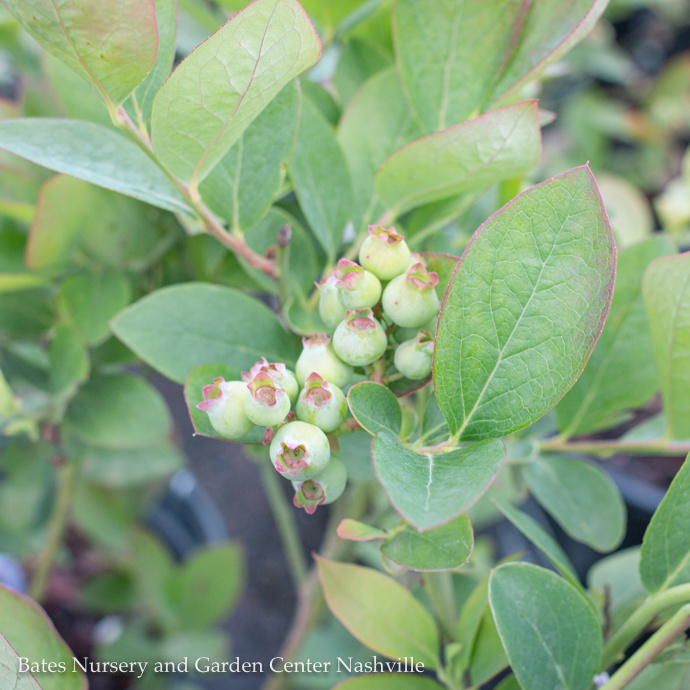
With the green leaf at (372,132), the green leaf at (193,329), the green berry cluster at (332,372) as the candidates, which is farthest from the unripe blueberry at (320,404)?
the green leaf at (372,132)

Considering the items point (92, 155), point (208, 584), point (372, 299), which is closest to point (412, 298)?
point (372, 299)

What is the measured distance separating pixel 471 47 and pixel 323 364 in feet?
0.95

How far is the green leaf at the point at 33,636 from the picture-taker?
42cm

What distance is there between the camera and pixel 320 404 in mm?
347

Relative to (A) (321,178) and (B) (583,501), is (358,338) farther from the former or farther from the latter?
(B) (583,501)

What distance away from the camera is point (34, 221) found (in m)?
0.52

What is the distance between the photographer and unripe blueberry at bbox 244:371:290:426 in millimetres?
331

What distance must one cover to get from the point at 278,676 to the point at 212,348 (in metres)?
0.58

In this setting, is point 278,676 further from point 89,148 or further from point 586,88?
point 586,88

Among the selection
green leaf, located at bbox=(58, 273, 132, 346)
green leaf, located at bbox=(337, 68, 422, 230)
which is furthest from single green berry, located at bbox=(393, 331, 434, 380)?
green leaf, located at bbox=(58, 273, 132, 346)

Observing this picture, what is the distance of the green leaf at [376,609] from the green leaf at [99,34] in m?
0.35

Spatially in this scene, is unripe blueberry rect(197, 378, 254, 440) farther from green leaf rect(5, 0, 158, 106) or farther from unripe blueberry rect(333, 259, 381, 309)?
green leaf rect(5, 0, 158, 106)

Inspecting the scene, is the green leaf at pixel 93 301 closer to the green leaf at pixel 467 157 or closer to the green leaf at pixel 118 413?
the green leaf at pixel 118 413

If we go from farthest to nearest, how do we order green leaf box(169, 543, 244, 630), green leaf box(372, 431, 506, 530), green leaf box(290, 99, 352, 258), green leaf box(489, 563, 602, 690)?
1. green leaf box(169, 543, 244, 630)
2. green leaf box(290, 99, 352, 258)
3. green leaf box(489, 563, 602, 690)
4. green leaf box(372, 431, 506, 530)
